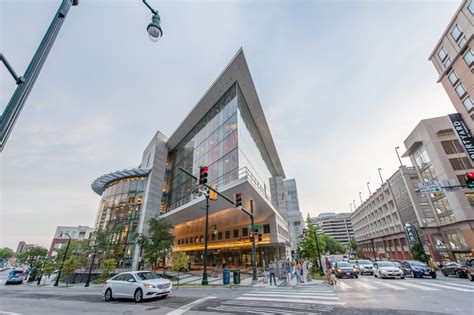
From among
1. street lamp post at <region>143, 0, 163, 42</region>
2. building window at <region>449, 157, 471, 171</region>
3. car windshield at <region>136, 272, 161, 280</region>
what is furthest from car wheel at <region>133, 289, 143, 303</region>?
building window at <region>449, 157, 471, 171</region>

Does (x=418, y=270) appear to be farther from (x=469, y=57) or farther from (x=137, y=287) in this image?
(x=469, y=57)

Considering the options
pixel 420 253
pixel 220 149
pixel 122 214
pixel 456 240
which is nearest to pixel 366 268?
pixel 220 149

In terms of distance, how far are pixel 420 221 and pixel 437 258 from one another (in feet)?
25.3

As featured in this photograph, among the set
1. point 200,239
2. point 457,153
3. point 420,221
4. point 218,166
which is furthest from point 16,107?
point 420,221

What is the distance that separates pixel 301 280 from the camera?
670 inches

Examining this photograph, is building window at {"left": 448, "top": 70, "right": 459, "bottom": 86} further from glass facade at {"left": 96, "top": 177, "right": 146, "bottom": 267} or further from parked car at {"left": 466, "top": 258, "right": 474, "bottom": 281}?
glass facade at {"left": 96, "top": 177, "right": 146, "bottom": 267}

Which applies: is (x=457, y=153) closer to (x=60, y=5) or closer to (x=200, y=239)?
(x=200, y=239)

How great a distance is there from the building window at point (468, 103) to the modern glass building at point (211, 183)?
95.1 ft

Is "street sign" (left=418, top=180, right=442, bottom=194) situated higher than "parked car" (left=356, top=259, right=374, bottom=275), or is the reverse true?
"street sign" (left=418, top=180, right=442, bottom=194)

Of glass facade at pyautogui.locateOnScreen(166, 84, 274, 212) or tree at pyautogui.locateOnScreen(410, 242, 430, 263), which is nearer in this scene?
glass facade at pyautogui.locateOnScreen(166, 84, 274, 212)

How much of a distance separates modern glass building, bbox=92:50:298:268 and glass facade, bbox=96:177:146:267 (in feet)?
0.53

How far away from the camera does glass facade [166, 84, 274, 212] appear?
26.5m

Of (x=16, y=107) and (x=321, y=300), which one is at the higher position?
(x=16, y=107)

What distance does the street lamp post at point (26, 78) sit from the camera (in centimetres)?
288
